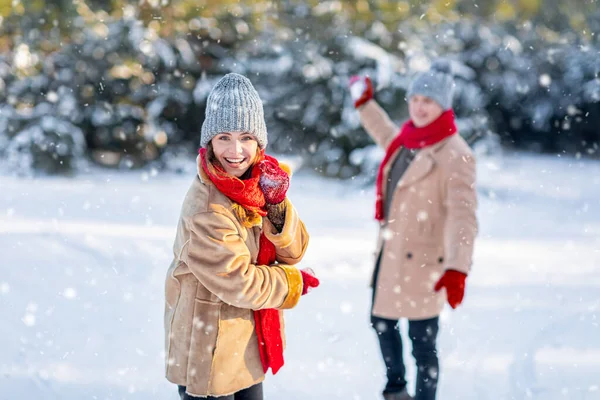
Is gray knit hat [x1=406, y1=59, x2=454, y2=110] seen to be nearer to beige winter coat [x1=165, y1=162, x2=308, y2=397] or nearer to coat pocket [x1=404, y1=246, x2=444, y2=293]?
coat pocket [x1=404, y1=246, x2=444, y2=293]

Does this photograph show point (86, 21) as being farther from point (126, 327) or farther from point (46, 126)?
point (126, 327)

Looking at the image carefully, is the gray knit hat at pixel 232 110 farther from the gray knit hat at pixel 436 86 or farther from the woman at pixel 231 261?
the gray knit hat at pixel 436 86

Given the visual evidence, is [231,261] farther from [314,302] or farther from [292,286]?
[314,302]

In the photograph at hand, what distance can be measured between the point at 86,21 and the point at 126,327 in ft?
21.9

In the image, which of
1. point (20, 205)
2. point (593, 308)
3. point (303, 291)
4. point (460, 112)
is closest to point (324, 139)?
point (460, 112)

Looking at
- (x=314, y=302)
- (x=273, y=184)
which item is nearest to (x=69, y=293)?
(x=314, y=302)

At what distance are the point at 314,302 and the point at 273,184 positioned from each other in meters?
3.12

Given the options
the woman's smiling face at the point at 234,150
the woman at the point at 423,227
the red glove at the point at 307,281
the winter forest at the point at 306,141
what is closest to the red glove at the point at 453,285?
the woman at the point at 423,227

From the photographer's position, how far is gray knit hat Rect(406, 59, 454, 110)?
10.5 ft

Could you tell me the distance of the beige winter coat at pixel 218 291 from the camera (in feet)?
6.89

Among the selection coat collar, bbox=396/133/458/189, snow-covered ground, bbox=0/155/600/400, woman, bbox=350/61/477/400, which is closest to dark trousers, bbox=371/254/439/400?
woman, bbox=350/61/477/400

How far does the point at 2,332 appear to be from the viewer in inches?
172

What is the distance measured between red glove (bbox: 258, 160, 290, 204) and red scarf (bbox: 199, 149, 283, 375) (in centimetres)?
2

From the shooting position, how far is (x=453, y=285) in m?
2.86
